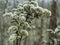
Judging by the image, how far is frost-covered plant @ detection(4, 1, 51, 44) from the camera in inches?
187

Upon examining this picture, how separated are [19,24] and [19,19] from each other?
232 mm

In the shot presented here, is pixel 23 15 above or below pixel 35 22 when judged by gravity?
above

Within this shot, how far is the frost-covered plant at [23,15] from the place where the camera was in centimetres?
474

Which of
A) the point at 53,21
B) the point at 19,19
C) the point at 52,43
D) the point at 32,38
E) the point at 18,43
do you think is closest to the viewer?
the point at 19,19

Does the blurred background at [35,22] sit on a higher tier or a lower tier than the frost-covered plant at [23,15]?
lower

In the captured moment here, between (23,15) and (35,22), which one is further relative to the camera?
(35,22)

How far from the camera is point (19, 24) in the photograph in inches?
191

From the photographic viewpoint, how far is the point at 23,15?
188 inches

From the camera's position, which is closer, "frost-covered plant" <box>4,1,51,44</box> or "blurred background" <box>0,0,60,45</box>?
"frost-covered plant" <box>4,1,51,44</box>

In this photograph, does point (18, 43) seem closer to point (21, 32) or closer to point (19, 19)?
point (21, 32)

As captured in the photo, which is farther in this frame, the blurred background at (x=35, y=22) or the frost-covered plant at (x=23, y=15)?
the blurred background at (x=35, y=22)

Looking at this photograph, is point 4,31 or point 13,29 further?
point 4,31

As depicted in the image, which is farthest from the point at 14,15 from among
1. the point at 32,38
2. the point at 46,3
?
the point at 46,3

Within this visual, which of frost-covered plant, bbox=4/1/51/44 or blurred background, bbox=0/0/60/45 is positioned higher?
frost-covered plant, bbox=4/1/51/44
